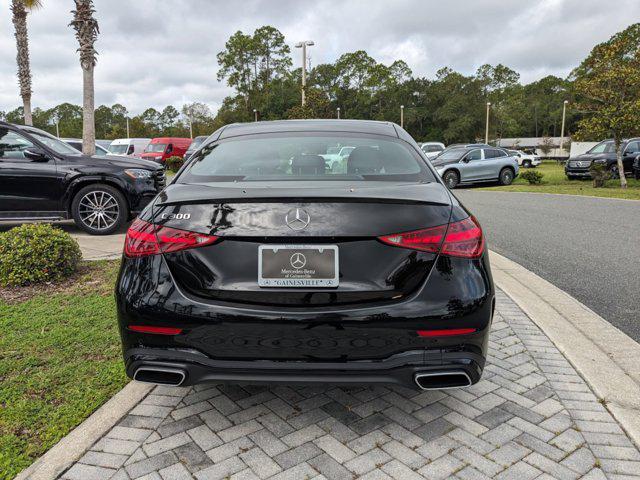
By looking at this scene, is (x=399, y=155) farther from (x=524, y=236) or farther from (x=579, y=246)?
(x=524, y=236)

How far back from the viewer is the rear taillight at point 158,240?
2350mm

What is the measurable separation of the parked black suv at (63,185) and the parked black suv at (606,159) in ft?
59.6

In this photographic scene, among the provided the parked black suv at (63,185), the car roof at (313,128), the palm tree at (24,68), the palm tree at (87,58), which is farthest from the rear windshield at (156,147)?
the car roof at (313,128)

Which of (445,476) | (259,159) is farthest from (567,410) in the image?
(259,159)

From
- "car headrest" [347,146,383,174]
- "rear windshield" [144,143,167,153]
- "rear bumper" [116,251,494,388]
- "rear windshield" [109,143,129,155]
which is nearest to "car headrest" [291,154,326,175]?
"car headrest" [347,146,383,174]

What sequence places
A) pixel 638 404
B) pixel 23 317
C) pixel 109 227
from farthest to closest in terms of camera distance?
pixel 109 227, pixel 23 317, pixel 638 404

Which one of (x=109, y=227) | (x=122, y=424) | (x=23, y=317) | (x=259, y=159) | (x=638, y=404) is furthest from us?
(x=109, y=227)

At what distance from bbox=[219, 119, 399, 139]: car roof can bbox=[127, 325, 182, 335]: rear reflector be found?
157 centimetres

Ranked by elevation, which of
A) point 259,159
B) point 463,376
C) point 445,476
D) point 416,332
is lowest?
point 445,476

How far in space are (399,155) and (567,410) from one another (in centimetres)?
173

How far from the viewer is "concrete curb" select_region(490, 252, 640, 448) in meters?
2.91

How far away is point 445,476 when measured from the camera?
2258 mm

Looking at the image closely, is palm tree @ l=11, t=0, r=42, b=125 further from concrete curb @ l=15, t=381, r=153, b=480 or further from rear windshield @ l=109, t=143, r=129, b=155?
concrete curb @ l=15, t=381, r=153, b=480

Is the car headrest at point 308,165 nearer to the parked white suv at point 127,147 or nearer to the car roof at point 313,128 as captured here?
the car roof at point 313,128
